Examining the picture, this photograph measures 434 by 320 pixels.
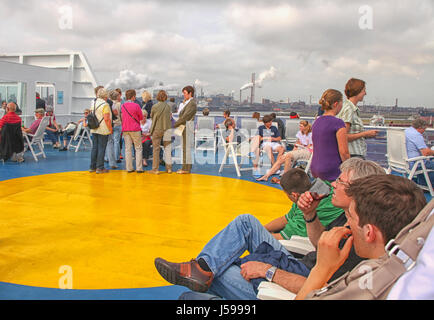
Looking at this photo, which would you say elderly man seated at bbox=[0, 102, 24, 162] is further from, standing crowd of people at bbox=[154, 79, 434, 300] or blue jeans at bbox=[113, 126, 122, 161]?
standing crowd of people at bbox=[154, 79, 434, 300]

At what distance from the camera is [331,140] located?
3.27m

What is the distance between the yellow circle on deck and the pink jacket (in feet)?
3.09

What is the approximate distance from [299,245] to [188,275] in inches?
27.5

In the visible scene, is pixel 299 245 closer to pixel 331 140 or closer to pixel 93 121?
pixel 331 140

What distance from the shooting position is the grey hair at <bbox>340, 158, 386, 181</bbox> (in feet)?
6.37

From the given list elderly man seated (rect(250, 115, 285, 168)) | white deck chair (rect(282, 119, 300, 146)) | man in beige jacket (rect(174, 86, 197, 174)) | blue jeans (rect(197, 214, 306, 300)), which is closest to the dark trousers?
man in beige jacket (rect(174, 86, 197, 174))

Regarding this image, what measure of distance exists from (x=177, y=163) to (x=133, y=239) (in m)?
5.59

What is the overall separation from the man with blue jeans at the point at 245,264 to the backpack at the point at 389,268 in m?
0.65

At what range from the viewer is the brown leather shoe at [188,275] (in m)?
1.98

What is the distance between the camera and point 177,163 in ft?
30.1

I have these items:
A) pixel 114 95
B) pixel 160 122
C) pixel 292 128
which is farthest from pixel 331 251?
pixel 292 128

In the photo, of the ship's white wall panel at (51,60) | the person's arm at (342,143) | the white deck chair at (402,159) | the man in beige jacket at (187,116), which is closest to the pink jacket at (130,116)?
the man in beige jacket at (187,116)
